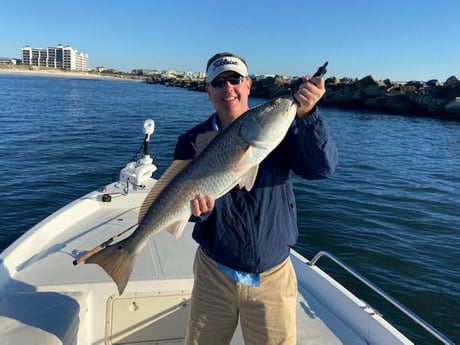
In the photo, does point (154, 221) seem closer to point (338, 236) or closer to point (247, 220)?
point (247, 220)

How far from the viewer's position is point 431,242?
10.4 metres

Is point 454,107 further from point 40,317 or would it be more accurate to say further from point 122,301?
point 40,317

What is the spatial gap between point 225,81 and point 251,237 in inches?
47.5

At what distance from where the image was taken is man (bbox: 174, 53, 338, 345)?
2.71 m

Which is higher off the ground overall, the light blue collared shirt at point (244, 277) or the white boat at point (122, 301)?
the light blue collared shirt at point (244, 277)

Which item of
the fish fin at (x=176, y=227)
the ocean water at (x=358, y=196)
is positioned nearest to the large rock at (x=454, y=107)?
the ocean water at (x=358, y=196)

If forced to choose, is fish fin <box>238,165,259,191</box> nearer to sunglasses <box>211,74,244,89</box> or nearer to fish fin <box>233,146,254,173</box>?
fish fin <box>233,146,254,173</box>

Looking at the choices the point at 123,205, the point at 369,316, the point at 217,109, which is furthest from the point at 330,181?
the point at 217,109

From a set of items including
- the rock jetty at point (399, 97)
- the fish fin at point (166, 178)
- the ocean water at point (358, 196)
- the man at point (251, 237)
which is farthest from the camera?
the rock jetty at point (399, 97)

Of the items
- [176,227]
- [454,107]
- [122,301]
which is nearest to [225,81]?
[176,227]

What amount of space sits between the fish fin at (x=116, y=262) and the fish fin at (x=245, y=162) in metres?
1.10

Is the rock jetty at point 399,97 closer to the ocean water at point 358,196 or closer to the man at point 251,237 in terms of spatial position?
the ocean water at point 358,196

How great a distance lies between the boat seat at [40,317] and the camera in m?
3.22

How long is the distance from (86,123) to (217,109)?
27.8m
